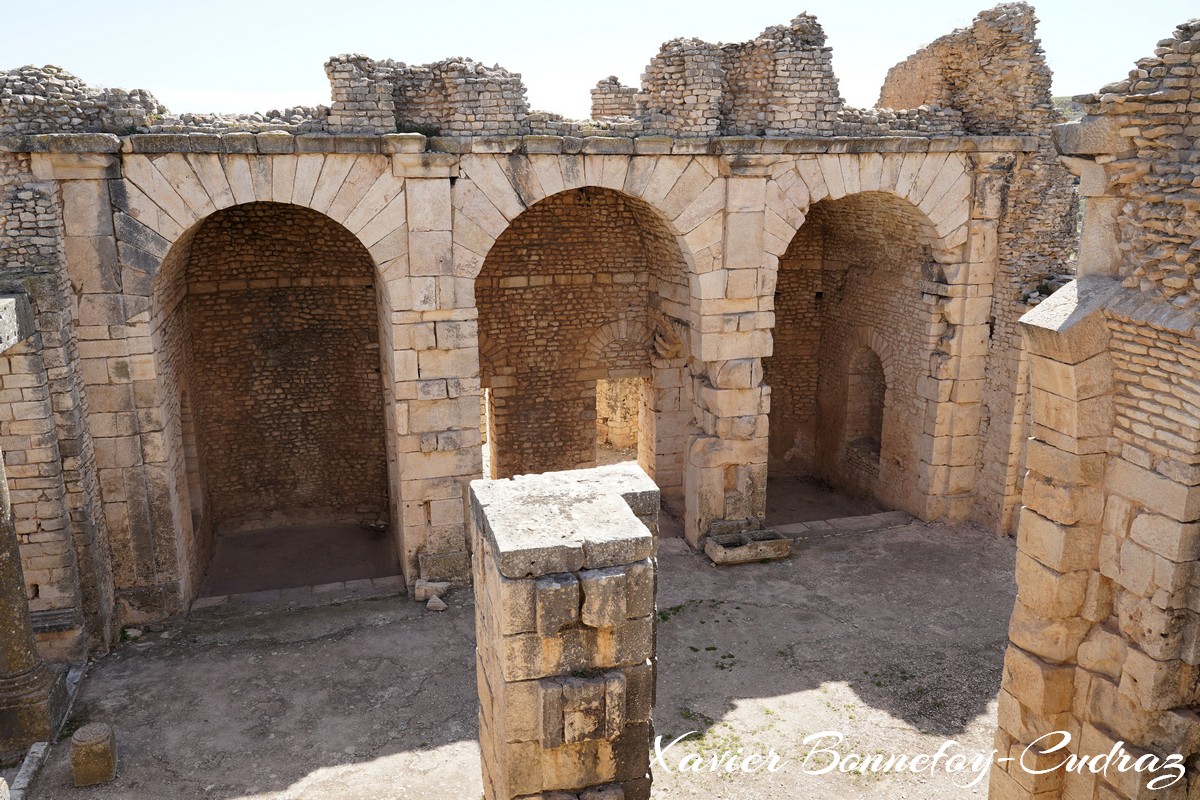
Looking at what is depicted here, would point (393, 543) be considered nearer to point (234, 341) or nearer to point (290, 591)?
point (290, 591)

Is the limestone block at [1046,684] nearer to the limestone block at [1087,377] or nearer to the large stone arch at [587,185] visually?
the limestone block at [1087,377]

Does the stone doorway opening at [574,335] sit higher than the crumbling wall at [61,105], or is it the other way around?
the crumbling wall at [61,105]

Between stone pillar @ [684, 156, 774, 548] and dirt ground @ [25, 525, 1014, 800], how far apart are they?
0.79m

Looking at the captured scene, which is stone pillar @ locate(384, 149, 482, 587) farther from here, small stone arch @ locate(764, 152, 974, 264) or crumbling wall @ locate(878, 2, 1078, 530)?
crumbling wall @ locate(878, 2, 1078, 530)

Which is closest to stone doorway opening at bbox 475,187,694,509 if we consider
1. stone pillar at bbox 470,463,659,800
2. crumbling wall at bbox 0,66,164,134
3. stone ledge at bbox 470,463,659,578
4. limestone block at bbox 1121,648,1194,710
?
crumbling wall at bbox 0,66,164,134

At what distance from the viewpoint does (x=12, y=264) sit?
816 cm

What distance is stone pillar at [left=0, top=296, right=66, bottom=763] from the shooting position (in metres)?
7.39

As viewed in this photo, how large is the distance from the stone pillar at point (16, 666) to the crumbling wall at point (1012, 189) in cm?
1025

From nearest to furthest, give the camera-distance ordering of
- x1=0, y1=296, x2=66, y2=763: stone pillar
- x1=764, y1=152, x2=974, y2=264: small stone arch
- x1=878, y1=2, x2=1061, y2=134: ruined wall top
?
1. x1=0, y1=296, x2=66, y2=763: stone pillar
2. x1=764, y1=152, x2=974, y2=264: small stone arch
3. x1=878, y1=2, x2=1061, y2=134: ruined wall top

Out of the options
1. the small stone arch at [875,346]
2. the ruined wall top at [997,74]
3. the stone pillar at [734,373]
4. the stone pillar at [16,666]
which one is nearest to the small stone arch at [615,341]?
the stone pillar at [734,373]

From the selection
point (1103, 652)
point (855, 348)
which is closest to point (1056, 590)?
point (1103, 652)

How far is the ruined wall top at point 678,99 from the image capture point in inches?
334

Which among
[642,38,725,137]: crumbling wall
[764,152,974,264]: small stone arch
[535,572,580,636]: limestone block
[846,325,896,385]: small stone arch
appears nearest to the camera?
[535,572,580,636]: limestone block

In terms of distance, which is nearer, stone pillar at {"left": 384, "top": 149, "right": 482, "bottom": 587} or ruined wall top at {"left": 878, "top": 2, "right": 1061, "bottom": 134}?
stone pillar at {"left": 384, "top": 149, "right": 482, "bottom": 587}
